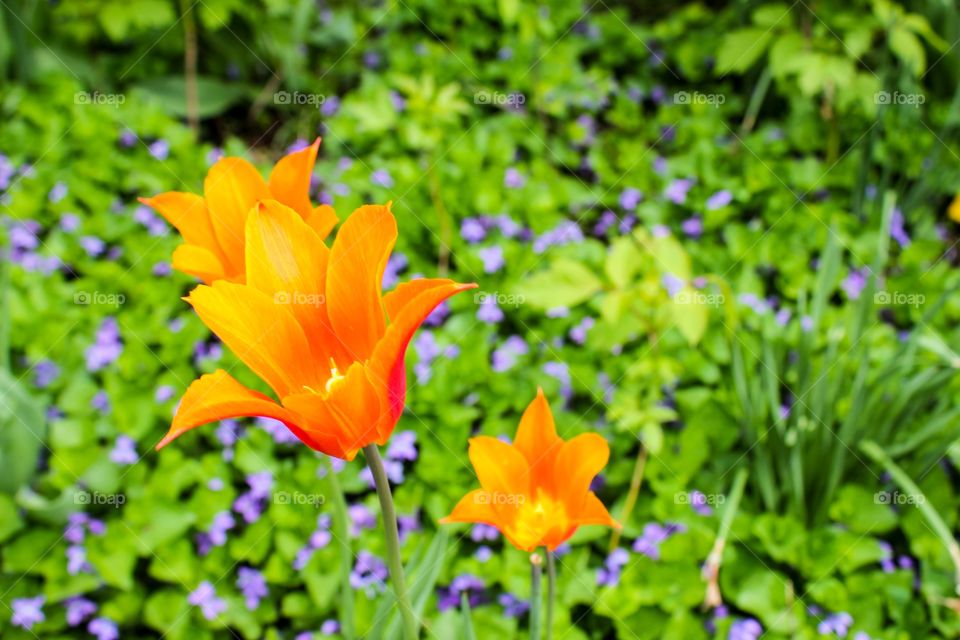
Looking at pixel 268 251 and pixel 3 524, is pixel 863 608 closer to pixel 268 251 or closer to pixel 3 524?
pixel 268 251

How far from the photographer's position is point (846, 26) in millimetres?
2607

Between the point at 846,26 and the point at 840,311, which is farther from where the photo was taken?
the point at 846,26

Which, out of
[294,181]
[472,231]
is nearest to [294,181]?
[294,181]

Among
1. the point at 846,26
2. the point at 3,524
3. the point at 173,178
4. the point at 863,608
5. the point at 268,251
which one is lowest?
the point at 863,608

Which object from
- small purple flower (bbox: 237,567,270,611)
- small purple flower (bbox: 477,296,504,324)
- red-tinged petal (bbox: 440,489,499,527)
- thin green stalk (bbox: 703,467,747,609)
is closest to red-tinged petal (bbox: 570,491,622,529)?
red-tinged petal (bbox: 440,489,499,527)

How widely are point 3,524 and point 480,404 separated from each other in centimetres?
107

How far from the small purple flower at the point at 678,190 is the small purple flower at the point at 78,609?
185 centimetres

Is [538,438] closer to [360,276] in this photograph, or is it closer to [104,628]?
[360,276]

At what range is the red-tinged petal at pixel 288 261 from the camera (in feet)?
2.98

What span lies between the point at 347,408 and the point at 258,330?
0.40 feet

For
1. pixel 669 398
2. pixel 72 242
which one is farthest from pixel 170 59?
pixel 669 398

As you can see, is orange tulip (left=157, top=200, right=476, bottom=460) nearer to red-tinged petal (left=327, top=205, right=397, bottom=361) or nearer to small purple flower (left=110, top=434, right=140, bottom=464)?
red-tinged petal (left=327, top=205, right=397, bottom=361)

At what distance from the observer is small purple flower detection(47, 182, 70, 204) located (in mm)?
2572

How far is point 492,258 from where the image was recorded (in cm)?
233
